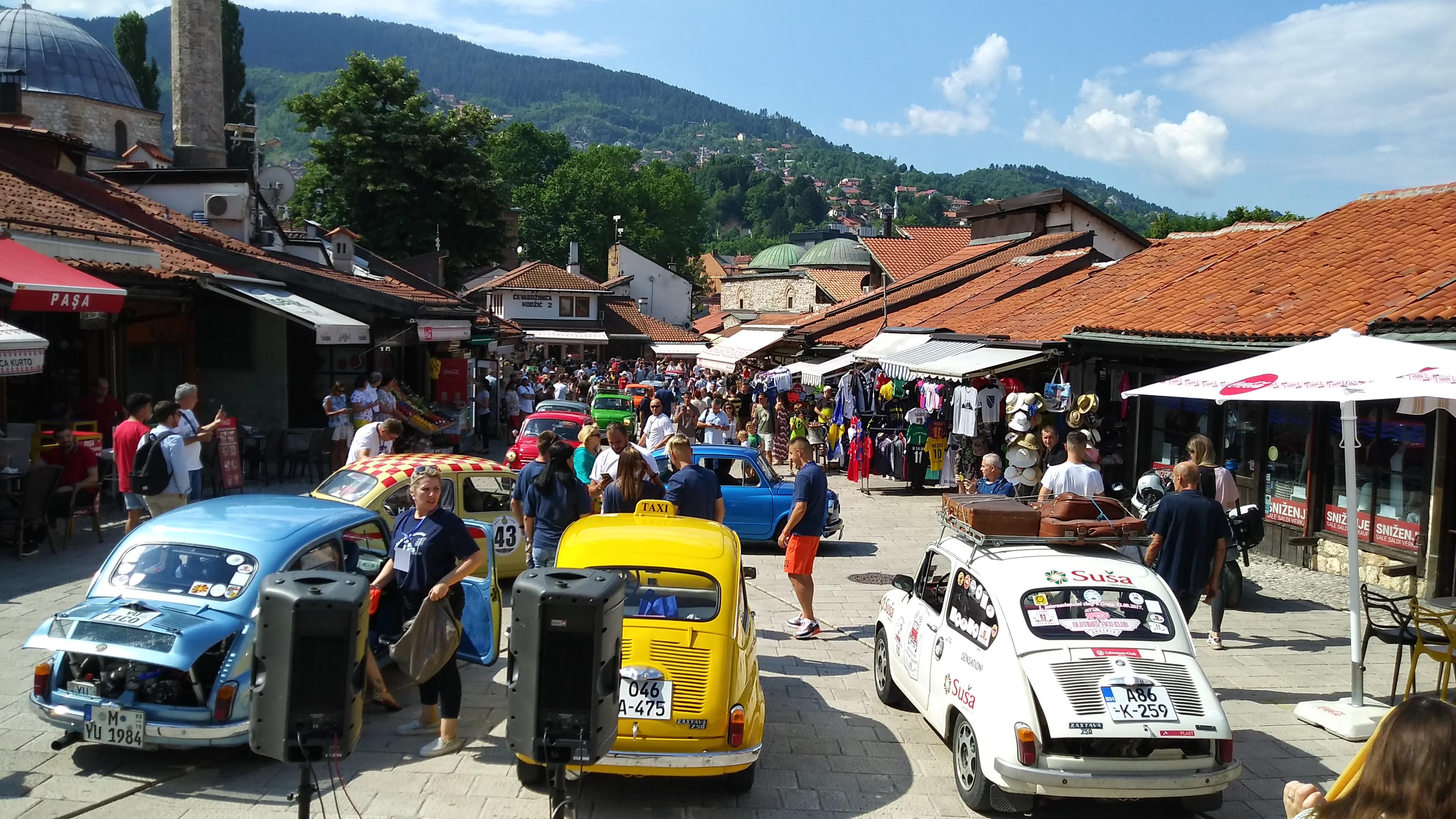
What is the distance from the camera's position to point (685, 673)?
5910 millimetres

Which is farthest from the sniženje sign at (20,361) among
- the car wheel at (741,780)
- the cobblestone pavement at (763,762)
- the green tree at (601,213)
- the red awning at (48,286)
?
the green tree at (601,213)

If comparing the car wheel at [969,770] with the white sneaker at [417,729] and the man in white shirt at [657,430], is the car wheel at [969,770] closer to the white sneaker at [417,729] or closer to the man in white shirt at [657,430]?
the white sneaker at [417,729]

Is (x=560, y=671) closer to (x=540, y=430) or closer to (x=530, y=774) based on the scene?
(x=530, y=774)

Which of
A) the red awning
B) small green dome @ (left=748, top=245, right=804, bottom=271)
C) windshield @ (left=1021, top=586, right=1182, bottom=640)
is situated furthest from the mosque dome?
small green dome @ (left=748, top=245, right=804, bottom=271)

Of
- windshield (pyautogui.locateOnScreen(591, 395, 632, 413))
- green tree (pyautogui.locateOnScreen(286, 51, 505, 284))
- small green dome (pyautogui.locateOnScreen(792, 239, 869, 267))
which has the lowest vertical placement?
windshield (pyautogui.locateOnScreen(591, 395, 632, 413))

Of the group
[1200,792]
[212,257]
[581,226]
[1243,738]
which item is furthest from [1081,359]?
[581,226]

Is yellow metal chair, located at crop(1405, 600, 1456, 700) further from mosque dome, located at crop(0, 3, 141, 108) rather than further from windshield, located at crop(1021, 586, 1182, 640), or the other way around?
mosque dome, located at crop(0, 3, 141, 108)

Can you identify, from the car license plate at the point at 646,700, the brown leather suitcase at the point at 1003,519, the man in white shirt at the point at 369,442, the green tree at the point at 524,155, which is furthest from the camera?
the green tree at the point at 524,155

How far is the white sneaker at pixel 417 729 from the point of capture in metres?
6.96

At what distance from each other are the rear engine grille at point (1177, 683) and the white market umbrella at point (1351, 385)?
7.56 feet

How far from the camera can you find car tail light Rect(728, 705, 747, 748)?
5.77m

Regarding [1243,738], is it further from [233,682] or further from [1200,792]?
[233,682]

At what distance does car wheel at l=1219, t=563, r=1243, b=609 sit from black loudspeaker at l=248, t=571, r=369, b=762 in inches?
334

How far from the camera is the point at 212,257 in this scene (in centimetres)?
1827
